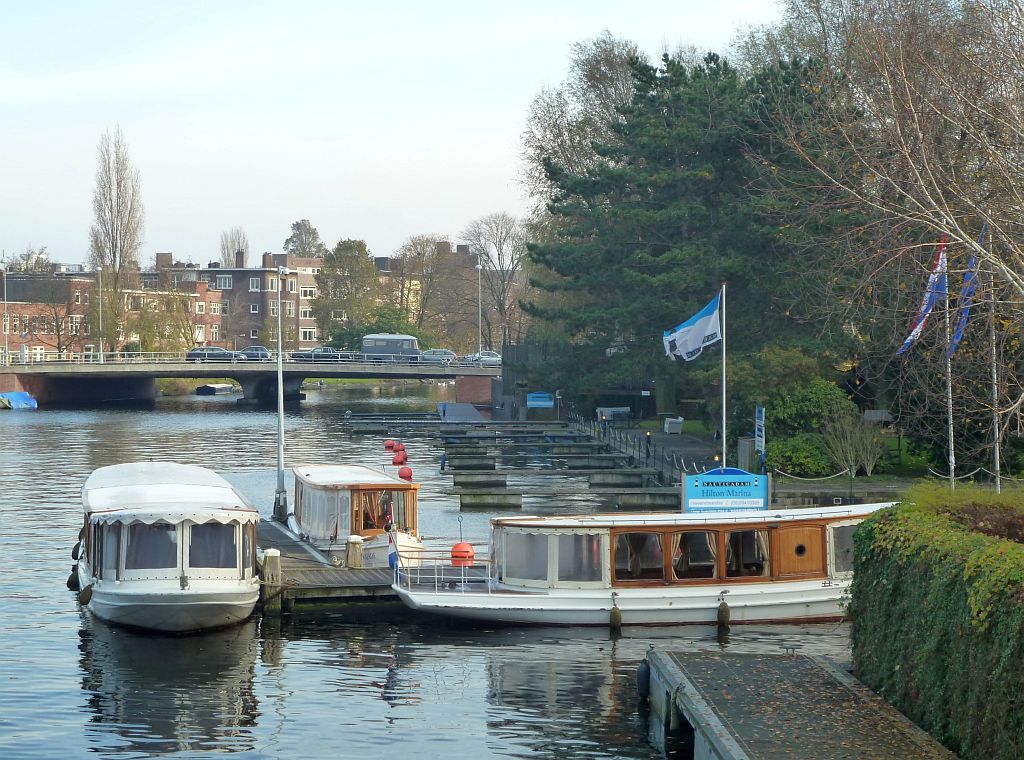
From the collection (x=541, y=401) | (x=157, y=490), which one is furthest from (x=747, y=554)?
(x=541, y=401)

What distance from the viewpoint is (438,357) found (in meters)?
132

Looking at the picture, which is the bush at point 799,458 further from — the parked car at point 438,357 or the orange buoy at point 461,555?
the parked car at point 438,357

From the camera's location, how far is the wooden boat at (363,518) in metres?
33.4

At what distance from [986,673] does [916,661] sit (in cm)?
245

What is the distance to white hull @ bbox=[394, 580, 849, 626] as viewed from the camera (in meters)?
29.0

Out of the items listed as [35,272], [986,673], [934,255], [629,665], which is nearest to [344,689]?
[629,665]

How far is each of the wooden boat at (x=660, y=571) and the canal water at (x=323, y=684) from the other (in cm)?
45

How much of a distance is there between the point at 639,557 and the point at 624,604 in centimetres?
110

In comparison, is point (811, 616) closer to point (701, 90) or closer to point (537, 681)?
point (537, 681)

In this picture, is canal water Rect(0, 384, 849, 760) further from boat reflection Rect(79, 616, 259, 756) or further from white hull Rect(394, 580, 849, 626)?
white hull Rect(394, 580, 849, 626)

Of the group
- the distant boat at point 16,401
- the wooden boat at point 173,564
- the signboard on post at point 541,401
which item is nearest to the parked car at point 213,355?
the distant boat at point 16,401

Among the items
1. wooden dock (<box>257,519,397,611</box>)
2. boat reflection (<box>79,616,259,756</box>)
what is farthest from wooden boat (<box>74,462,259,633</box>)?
wooden dock (<box>257,519,397,611</box>)

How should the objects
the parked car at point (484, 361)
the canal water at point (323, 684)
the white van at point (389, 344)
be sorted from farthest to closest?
the white van at point (389, 344) → the parked car at point (484, 361) → the canal water at point (323, 684)

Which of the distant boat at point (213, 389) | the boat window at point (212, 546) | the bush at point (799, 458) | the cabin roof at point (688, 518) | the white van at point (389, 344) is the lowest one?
the boat window at point (212, 546)
